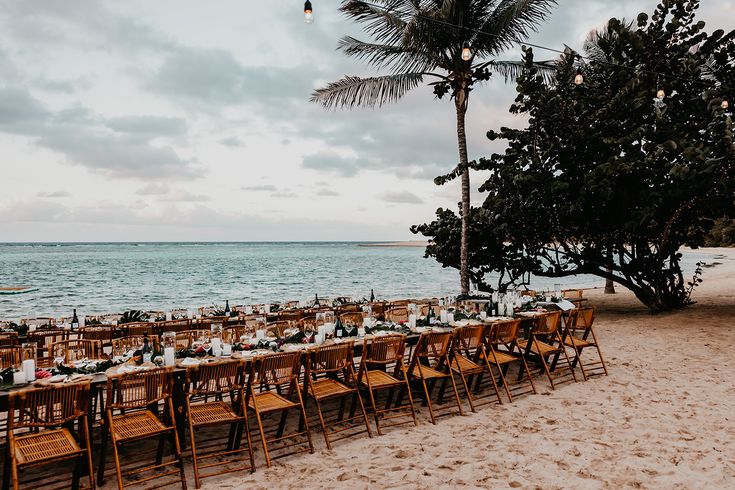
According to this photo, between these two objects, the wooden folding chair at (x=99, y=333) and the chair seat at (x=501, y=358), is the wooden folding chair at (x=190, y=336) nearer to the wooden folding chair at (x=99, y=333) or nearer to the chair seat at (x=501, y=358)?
the wooden folding chair at (x=99, y=333)

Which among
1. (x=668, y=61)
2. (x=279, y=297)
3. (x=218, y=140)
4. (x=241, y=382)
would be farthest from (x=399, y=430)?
(x=218, y=140)

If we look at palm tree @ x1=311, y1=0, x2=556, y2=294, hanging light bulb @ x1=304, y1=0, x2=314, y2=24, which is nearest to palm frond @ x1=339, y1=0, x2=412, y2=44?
palm tree @ x1=311, y1=0, x2=556, y2=294

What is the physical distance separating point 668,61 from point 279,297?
952 inches

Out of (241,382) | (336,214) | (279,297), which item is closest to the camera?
(241,382)

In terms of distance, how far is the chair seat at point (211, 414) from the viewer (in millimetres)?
4234

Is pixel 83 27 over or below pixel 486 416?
over

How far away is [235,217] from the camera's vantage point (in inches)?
3054

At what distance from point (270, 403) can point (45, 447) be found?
179cm

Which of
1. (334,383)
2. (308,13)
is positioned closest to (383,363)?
(334,383)

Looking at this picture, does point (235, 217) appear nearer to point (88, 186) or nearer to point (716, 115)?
point (88, 186)

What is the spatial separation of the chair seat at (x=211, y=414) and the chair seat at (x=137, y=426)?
0.29 meters

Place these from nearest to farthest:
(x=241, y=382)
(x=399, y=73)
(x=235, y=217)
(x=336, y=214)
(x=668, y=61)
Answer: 1. (x=241, y=382)
2. (x=668, y=61)
3. (x=399, y=73)
4. (x=336, y=214)
5. (x=235, y=217)

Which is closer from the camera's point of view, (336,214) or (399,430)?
(399,430)

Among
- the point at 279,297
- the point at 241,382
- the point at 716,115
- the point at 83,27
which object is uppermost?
the point at 83,27
